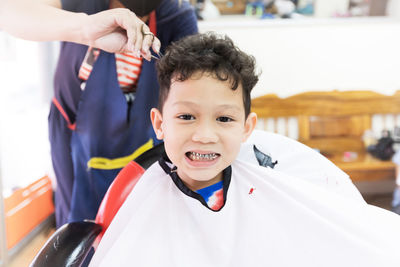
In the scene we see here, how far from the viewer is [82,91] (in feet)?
2.57

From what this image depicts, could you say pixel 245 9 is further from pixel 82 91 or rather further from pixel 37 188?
pixel 37 188

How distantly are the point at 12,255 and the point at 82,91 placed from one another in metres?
0.40

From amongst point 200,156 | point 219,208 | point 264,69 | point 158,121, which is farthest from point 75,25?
point 264,69

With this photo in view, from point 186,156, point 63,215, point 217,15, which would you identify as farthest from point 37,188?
point 217,15

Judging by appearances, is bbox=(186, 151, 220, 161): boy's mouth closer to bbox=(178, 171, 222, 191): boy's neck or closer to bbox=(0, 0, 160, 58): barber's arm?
bbox=(178, 171, 222, 191): boy's neck

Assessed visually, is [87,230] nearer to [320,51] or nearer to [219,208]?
[219,208]

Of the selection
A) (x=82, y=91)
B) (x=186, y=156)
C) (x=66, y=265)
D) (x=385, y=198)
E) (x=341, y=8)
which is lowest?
(x=385, y=198)

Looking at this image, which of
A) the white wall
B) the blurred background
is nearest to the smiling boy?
the blurred background

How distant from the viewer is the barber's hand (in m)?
0.63

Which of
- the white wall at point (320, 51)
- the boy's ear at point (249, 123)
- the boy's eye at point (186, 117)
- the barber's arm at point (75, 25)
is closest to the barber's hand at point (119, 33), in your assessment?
the barber's arm at point (75, 25)

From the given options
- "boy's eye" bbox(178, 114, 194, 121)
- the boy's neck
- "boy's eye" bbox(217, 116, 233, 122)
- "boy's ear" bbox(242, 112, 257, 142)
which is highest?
"boy's eye" bbox(178, 114, 194, 121)

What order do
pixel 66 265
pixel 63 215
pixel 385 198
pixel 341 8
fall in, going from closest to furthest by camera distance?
pixel 66 265 → pixel 63 215 → pixel 385 198 → pixel 341 8

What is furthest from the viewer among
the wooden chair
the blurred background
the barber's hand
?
the wooden chair

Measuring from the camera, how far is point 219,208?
30.0 inches
